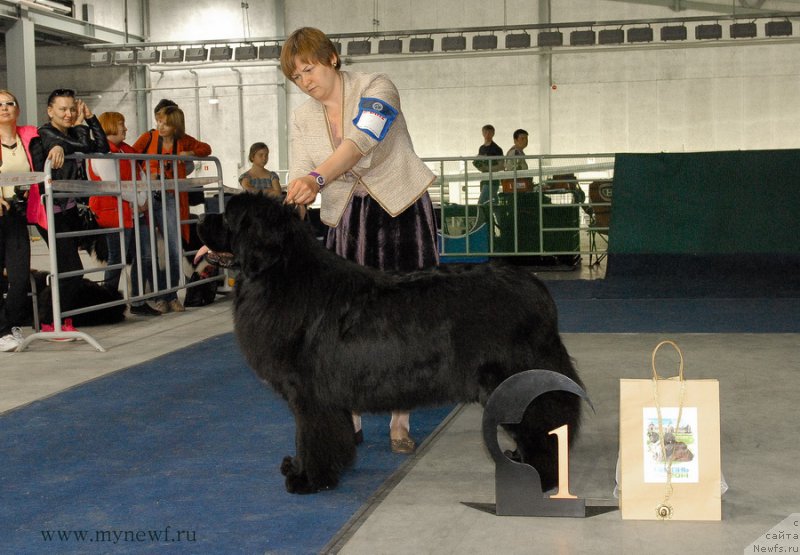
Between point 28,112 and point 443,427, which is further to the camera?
point 28,112

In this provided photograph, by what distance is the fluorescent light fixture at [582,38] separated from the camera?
58.0 ft

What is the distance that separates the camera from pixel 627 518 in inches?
102

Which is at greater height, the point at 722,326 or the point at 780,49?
the point at 780,49

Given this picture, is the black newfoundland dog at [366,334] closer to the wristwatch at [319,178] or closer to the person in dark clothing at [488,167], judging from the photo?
the wristwatch at [319,178]

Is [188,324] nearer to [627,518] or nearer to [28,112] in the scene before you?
[627,518]

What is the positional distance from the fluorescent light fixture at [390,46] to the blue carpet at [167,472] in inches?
576

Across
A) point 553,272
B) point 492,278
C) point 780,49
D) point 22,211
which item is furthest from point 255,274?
point 780,49

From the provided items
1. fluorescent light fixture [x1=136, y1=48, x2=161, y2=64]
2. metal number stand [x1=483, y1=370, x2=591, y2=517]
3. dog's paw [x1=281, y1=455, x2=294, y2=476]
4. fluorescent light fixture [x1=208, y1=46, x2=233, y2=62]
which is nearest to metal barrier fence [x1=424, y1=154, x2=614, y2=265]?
dog's paw [x1=281, y1=455, x2=294, y2=476]

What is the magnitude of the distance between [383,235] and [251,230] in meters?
0.79

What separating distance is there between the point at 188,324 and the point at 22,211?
1603 millimetres

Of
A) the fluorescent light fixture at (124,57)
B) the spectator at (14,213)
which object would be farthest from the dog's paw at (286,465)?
the fluorescent light fixture at (124,57)

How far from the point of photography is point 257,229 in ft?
9.11

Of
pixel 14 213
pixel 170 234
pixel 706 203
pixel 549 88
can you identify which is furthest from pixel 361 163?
pixel 549 88

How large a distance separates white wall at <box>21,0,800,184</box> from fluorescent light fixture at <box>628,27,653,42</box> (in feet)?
2.43
